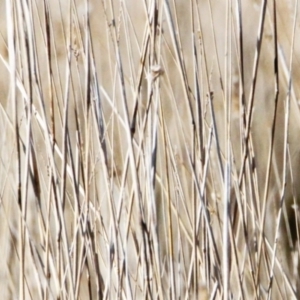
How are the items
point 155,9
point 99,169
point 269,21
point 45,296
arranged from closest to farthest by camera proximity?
point 155,9 → point 45,296 → point 269,21 → point 99,169

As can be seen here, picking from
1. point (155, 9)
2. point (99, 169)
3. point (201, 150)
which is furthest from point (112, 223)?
point (99, 169)

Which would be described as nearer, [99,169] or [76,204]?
[76,204]

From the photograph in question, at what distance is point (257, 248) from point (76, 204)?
33cm

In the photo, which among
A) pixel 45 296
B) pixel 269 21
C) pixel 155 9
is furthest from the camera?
pixel 269 21

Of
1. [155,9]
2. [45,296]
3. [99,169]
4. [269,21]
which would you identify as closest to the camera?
[155,9]

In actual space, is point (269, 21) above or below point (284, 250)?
above

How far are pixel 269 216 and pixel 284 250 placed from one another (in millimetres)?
105

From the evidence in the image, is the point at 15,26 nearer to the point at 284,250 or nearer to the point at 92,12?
the point at 92,12

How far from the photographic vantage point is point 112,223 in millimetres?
761

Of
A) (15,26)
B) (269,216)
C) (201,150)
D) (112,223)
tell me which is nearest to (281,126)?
(269,216)

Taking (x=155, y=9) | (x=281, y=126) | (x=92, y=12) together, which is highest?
(x=92, y=12)

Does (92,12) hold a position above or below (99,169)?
above

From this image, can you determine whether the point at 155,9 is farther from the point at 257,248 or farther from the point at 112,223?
the point at 257,248

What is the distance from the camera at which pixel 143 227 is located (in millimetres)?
751
